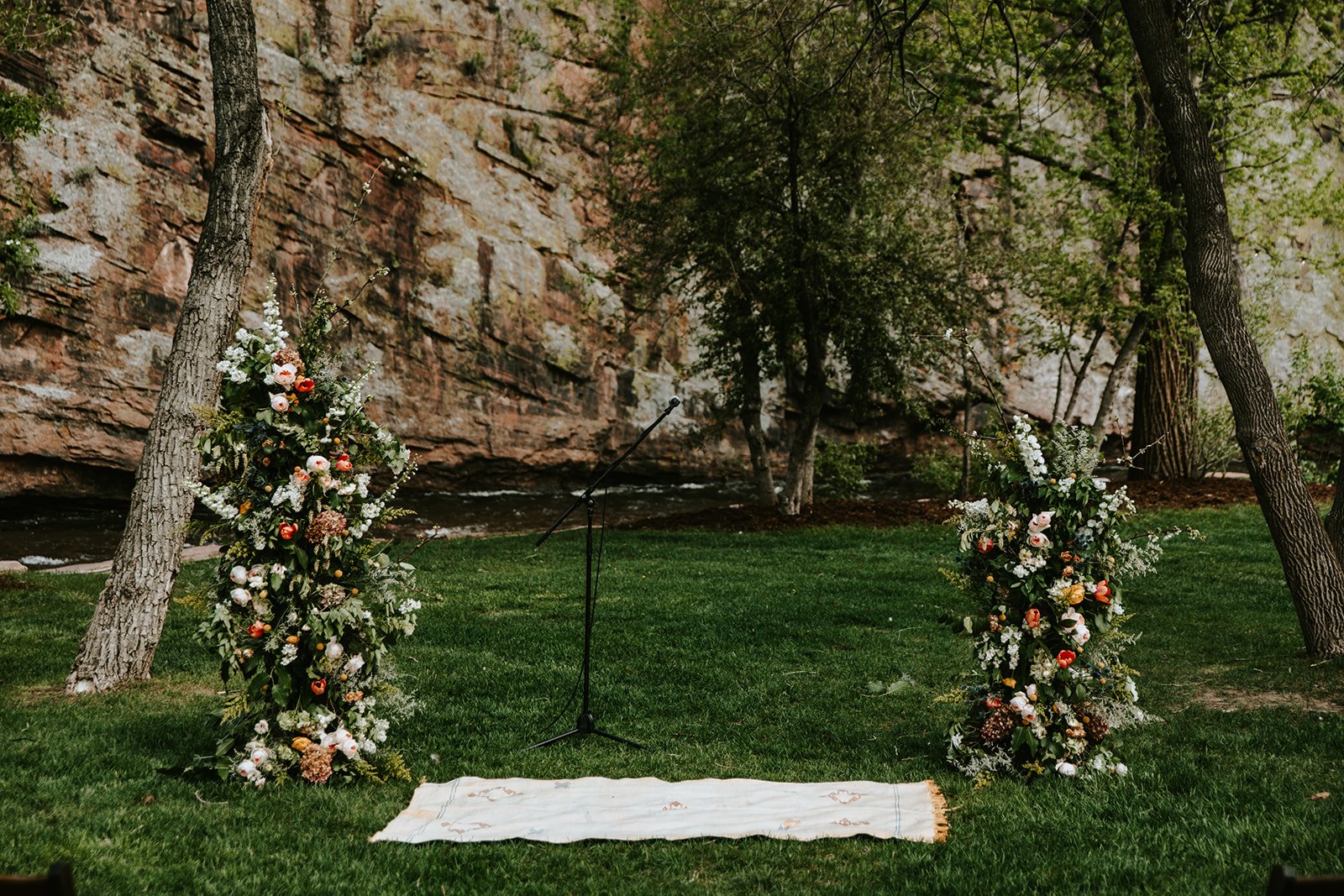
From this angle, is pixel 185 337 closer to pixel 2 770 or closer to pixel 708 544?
pixel 2 770

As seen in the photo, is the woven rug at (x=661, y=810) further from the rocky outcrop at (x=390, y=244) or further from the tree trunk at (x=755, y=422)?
the rocky outcrop at (x=390, y=244)

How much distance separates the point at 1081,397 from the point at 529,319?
16.0 meters

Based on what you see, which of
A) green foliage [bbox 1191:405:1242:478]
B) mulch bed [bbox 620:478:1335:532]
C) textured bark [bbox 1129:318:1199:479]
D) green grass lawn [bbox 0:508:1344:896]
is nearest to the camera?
green grass lawn [bbox 0:508:1344:896]

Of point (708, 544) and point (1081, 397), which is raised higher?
point (1081, 397)

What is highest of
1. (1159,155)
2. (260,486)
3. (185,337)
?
(1159,155)

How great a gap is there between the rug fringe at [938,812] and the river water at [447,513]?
11.0 meters

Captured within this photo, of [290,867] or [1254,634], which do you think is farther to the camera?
[1254,634]

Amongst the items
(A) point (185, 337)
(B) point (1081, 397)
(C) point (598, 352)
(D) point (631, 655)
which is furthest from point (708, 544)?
(B) point (1081, 397)

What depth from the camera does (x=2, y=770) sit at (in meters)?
4.90

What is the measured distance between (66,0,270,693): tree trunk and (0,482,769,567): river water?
800 cm

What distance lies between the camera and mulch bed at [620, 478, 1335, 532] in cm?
1631

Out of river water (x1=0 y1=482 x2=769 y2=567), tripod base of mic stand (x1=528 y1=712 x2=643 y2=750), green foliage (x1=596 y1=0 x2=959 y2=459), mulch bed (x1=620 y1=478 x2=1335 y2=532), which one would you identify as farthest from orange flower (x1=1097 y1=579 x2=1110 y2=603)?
river water (x1=0 y1=482 x2=769 y2=567)

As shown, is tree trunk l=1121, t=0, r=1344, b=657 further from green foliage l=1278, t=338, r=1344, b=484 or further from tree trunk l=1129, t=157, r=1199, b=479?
tree trunk l=1129, t=157, r=1199, b=479

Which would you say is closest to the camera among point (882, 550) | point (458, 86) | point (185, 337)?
point (185, 337)
